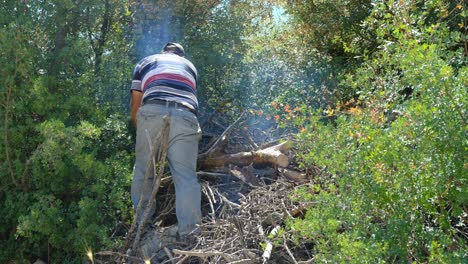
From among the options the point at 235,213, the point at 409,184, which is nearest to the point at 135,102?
the point at 235,213

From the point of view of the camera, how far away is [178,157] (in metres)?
5.79

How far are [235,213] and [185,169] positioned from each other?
0.54m

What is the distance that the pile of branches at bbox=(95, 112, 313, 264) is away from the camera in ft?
16.5

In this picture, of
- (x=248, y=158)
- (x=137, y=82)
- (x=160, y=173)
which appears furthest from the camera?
(x=248, y=158)

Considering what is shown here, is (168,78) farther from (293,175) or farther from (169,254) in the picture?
(169,254)

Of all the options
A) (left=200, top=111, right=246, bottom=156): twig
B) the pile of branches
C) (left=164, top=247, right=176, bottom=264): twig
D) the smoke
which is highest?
the smoke

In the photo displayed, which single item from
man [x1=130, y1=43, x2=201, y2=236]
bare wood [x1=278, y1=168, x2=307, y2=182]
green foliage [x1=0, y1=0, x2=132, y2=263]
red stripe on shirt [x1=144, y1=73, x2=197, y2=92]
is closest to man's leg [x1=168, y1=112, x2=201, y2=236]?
man [x1=130, y1=43, x2=201, y2=236]

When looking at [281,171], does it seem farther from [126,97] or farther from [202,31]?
[202,31]

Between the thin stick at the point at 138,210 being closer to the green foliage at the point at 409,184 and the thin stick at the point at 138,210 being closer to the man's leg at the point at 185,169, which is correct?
the man's leg at the point at 185,169

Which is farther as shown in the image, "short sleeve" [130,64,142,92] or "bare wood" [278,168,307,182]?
"short sleeve" [130,64,142,92]

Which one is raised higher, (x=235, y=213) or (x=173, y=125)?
(x=173, y=125)

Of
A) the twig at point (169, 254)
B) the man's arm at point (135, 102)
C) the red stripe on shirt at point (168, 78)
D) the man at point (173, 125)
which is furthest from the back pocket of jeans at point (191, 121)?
the twig at point (169, 254)

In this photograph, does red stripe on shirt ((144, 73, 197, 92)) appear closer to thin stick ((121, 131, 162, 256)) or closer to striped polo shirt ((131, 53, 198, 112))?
striped polo shirt ((131, 53, 198, 112))

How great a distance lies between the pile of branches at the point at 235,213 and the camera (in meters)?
5.04
